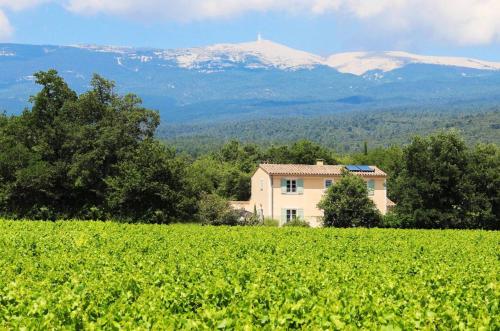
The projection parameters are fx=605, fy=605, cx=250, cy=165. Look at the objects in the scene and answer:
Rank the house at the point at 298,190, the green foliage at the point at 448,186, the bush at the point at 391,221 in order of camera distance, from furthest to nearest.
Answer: the house at the point at 298,190
the bush at the point at 391,221
the green foliage at the point at 448,186

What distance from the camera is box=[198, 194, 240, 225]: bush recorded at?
47.7 m

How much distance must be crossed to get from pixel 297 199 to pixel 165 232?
26750mm

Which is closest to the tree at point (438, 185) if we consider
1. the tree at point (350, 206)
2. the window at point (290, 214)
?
the tree at point (350, 206)

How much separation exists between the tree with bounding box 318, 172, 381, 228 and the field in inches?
937

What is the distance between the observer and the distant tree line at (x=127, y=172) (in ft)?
141

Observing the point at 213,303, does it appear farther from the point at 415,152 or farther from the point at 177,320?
the point at 415,152

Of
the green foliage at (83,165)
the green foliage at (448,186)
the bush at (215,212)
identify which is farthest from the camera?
the bush at (215,212)

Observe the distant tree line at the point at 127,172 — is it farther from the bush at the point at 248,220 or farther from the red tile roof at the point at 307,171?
the red tile roof at the point at 307,171

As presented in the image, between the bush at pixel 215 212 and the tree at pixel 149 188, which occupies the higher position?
the tree at pixel 149 188

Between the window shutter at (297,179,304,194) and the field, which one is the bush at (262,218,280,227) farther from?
the field

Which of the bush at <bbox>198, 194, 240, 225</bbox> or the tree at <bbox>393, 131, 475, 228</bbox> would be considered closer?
the tree at <bbox>393, 131, 475, 228</bbox>

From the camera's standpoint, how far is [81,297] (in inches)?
412

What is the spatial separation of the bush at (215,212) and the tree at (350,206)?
7360 mm

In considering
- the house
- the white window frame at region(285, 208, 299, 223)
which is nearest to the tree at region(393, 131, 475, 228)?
the house
